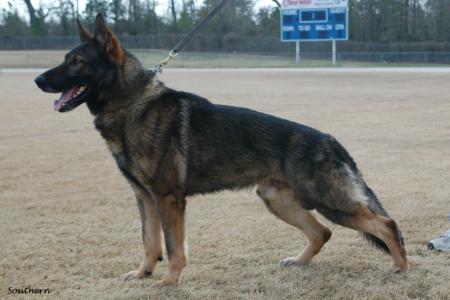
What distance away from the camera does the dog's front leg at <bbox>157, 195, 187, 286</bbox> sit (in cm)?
406

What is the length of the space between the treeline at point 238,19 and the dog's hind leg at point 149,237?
69.3m

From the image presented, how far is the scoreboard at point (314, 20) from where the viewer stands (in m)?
46.6

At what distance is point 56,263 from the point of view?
4.57 metres

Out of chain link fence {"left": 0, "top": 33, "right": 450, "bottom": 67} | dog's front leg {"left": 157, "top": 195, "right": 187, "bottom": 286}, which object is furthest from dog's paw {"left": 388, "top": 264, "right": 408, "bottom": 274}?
chain link fence {"left": 0, "top": 33, "right": 450, "bottom": 67}

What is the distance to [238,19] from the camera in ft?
252

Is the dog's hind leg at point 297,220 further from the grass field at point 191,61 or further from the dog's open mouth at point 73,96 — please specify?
the grass field at point 191,61

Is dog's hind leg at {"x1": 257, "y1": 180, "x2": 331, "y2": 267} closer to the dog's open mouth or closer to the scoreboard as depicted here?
the dog's open mouth

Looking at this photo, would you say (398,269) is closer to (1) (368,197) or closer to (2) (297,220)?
(1) (368,197)

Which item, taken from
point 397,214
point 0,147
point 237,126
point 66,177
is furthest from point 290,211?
point 0,147

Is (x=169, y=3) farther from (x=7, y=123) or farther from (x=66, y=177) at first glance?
(x=66, y=177)

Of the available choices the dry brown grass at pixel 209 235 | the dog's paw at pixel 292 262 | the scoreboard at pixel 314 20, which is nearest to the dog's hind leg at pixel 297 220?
the dog's paw at pixel 292 262

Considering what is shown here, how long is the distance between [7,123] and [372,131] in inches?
355

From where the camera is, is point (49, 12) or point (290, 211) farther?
point (49, 12)

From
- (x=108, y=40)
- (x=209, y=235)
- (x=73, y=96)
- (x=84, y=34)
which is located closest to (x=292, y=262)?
(x=209, y=235)
